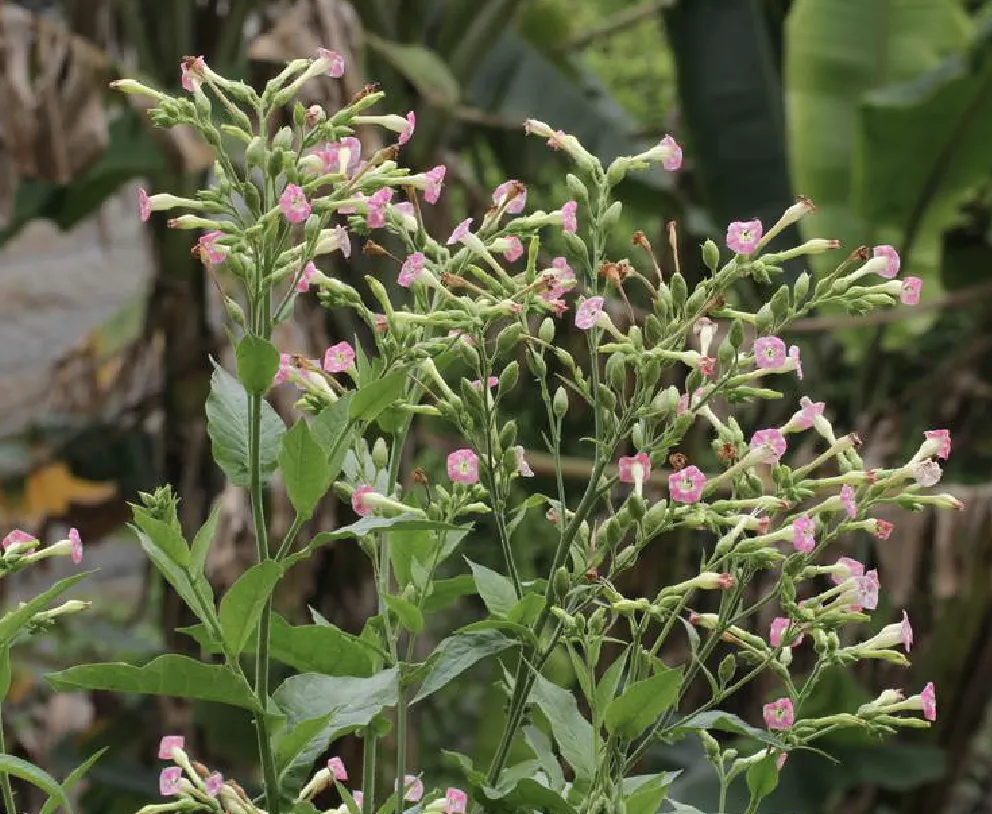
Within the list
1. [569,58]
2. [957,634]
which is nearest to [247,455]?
[957,634]

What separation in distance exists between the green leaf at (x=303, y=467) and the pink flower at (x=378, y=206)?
12cm

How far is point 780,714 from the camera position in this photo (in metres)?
0.75

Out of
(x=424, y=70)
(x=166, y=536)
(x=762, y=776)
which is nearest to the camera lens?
(x=166, y=536)

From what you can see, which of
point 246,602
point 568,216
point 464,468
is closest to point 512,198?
point 568,216

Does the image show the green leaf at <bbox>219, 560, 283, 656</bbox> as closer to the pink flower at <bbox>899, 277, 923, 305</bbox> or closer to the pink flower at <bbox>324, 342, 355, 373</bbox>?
the pink flower at <bbox>324, 342, 355, 373</bbox>

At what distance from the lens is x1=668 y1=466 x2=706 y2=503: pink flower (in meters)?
0.69

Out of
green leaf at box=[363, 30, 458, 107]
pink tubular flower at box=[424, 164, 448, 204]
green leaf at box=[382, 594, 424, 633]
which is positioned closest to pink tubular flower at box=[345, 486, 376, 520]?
green leaf at box=[382, 594, 424, 633]

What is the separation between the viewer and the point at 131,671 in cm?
63

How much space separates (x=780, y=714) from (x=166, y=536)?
305 mm

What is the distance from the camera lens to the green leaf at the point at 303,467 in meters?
0.65

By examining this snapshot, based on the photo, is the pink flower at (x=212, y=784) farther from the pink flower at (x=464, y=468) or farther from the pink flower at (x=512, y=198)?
the pink flower at (x=512, y=198)

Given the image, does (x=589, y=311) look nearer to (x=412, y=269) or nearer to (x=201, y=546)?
(x=412, y=269)

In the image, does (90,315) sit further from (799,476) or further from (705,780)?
(799,476)

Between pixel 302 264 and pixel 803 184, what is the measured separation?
2320mm
